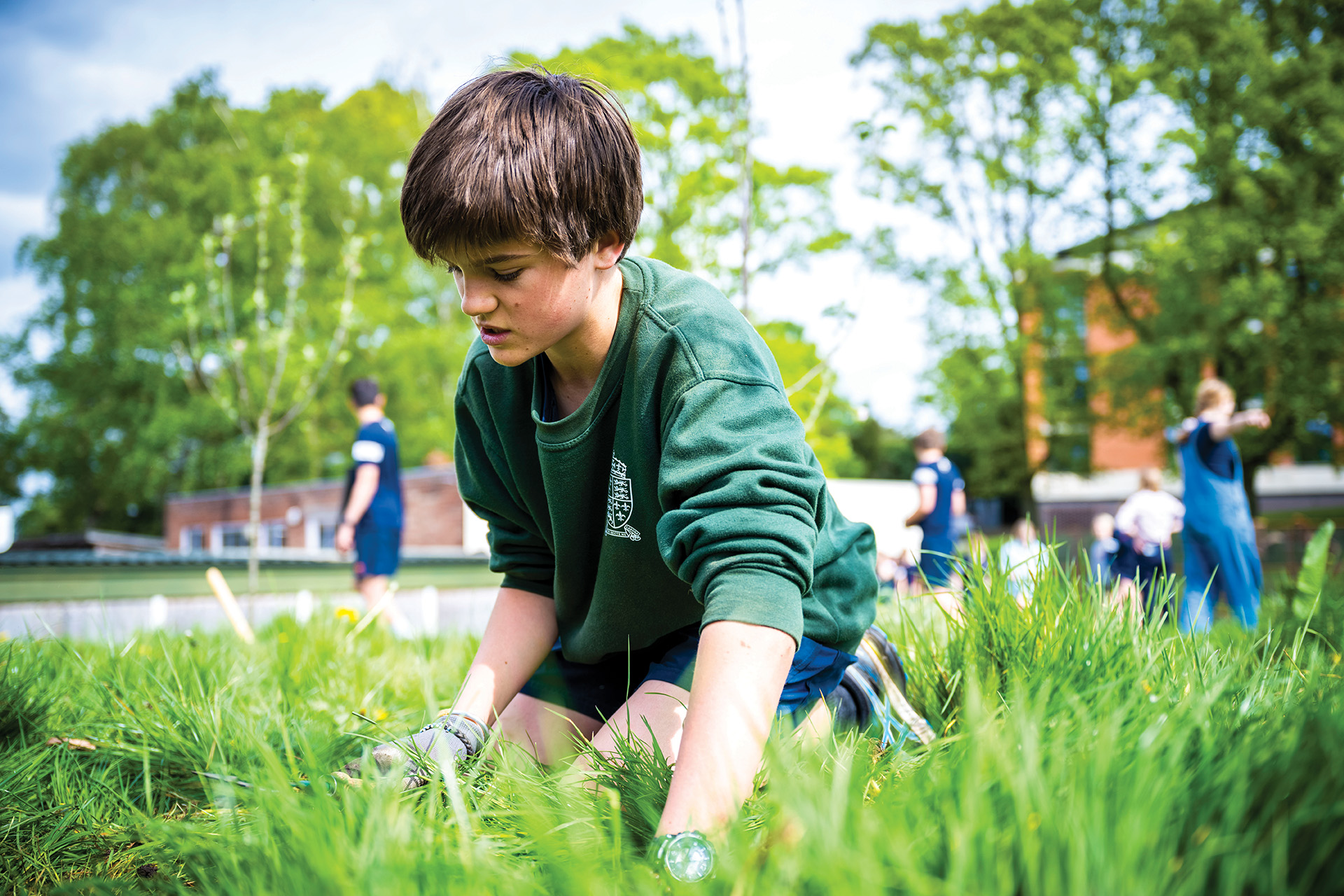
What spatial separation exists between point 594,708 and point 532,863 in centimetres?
108

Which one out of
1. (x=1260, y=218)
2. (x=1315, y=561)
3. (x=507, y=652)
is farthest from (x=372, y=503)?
(x=1260, y=218)

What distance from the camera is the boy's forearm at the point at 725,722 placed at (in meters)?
1.16

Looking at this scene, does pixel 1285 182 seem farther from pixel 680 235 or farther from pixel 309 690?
pixel 309 690

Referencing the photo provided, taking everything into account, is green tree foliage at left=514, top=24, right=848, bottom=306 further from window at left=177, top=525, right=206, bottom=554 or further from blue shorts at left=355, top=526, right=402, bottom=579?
window at left=177, top=525, right=206, bottom=554

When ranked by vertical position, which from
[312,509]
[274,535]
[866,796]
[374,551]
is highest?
[866,796]

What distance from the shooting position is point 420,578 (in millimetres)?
11297

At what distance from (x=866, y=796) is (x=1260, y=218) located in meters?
20.5

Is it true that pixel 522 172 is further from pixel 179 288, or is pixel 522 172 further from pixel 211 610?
pixel 179 288

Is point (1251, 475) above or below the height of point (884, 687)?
below

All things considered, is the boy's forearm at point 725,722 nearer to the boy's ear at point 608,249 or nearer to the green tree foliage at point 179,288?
the boy's ear at point 608,249

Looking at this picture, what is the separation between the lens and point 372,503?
6.80 m

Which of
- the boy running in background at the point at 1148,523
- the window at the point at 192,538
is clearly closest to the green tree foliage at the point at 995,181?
the boy running in background at the point at 1148,523

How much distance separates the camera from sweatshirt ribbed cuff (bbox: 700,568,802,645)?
1.31 metres

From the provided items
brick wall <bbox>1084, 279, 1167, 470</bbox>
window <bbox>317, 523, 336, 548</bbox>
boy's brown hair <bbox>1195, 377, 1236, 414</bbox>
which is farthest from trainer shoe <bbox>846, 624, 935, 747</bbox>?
window <bbox>317, 523, 336, 548</bbox>
